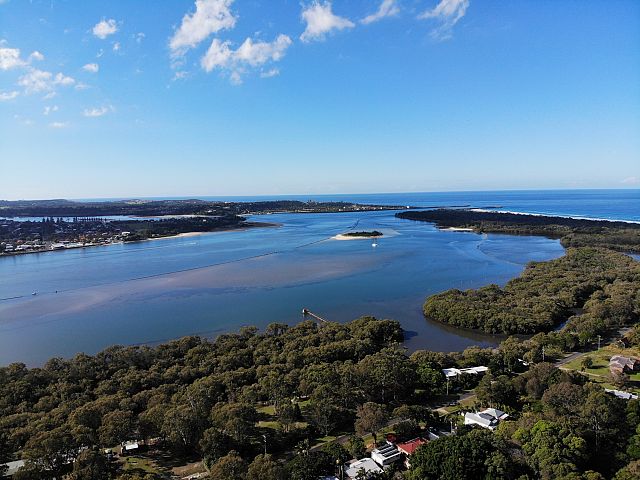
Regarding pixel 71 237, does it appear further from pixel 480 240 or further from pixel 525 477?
pixel 525 477

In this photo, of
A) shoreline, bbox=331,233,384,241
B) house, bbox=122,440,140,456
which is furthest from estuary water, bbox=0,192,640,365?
house, bbox=122,440,140,456

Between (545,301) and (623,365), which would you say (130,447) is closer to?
(623,365)

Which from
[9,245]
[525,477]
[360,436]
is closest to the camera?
[525,477]

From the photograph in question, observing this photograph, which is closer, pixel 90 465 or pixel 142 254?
pixel 90 465

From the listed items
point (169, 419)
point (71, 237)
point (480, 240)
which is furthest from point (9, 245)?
Answer: point (480, 240)

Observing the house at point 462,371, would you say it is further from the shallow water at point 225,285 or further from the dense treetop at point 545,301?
the dense treetop at point 545,301

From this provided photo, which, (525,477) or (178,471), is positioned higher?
(525,477)

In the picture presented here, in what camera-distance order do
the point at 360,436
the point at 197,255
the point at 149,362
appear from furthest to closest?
the point at 197,255 → the point at 149,362 → the point at 360,436
